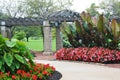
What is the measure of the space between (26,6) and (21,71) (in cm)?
2915

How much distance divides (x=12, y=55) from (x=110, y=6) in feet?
165

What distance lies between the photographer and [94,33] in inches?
672

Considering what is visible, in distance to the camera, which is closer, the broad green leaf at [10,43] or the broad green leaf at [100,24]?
the broad green leaf at [10,43]

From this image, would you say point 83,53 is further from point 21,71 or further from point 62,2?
point 62,2

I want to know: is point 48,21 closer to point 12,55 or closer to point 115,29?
point 115,29

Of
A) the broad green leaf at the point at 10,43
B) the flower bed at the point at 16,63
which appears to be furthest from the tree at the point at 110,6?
the broad green leaf at the point at 10,43

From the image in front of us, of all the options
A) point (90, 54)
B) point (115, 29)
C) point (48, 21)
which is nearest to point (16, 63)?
point (90, 54)

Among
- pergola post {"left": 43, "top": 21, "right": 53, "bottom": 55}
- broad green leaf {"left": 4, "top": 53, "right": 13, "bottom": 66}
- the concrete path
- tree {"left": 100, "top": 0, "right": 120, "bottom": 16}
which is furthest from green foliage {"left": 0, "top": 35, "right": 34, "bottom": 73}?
tree {"left": 100, "top": 0, "right": 120, "bottom": 16}

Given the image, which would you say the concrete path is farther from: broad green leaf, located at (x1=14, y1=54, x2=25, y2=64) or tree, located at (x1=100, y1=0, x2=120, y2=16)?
tree, located at (x1=100, y1=0, x2=120, y2=16)

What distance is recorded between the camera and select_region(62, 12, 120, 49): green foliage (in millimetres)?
16203

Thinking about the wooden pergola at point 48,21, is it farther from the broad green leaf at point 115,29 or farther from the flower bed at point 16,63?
the flower bed at point 16,63

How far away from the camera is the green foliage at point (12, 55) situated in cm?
760

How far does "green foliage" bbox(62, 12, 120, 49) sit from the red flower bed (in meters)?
0.66

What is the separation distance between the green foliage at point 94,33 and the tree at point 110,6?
37214mm
